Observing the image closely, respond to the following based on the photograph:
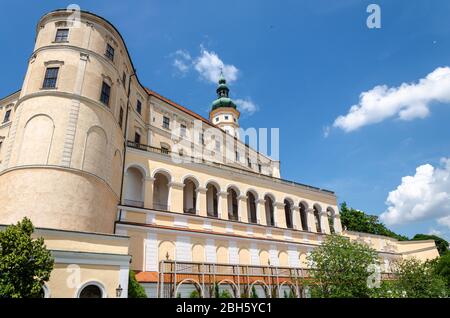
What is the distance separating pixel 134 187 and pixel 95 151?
678 cm

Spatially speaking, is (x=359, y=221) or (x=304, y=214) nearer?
(x=304, y=214)

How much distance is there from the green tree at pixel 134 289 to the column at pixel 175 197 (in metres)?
8.18

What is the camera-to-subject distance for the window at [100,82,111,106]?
25028mm

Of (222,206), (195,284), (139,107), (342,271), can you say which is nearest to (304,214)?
(222,206)

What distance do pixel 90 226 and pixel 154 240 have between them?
18.2 ft

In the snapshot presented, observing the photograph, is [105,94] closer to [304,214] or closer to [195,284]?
[195,284]

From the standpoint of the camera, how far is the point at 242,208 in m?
32.6

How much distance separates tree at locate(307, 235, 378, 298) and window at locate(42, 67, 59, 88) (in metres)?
22.4

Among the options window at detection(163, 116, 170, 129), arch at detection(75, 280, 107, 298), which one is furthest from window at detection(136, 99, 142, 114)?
arch at detection(75, 280, 107, 298)

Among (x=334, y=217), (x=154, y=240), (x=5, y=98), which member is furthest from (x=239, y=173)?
(x=5, y=98)

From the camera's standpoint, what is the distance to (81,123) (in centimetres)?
2252

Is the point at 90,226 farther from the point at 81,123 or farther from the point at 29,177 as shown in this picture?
the point at 81,123

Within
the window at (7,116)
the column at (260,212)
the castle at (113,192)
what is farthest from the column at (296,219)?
the window at (7,116)

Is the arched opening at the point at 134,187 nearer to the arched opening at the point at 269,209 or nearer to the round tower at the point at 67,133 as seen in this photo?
the round tower at the point at 67,133
